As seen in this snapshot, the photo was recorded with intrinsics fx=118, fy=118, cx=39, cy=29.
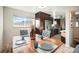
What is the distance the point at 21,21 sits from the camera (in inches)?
65.1

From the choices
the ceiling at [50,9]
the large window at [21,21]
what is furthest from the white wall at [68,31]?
the large window at [21,21]

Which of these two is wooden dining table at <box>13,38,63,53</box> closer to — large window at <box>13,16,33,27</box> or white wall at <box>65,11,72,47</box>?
white wall at <box>65,11,72,47</box>

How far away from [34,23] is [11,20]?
320 millimetres

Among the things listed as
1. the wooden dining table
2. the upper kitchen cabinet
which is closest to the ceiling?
the upper kitchen cabinet

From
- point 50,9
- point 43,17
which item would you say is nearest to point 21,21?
point 43,17

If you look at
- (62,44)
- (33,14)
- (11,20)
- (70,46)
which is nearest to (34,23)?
(33,14)

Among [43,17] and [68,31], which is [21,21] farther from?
[68,31]

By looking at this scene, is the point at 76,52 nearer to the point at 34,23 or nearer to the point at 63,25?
the point at 63,25

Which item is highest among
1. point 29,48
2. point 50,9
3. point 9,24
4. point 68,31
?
point 50,9

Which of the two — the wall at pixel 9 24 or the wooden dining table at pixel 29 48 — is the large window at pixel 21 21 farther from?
the wooden dining table at pixel 29 48

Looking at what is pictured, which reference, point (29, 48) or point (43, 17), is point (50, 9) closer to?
point (43, 17)

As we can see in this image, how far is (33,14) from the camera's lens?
5.43ft

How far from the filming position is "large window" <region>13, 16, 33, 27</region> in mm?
1642

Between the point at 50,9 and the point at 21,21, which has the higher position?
the point at 50,9
